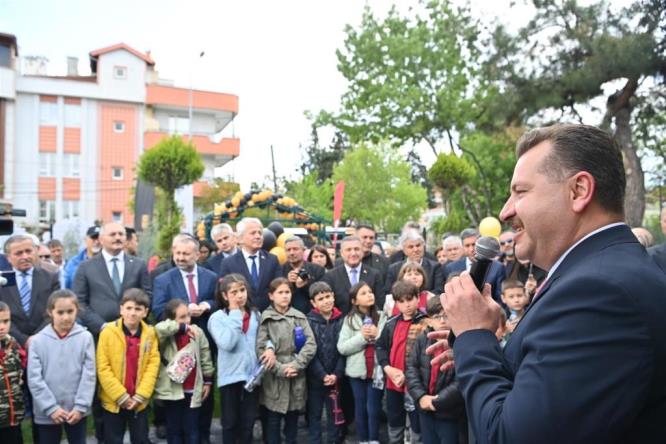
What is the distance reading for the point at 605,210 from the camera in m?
1.56

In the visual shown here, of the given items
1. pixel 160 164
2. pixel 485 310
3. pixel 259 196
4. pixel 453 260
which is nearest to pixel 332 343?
pixel 453 260

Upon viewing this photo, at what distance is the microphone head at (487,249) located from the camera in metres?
1.94

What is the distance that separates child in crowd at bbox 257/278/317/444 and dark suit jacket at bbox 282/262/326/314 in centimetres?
100

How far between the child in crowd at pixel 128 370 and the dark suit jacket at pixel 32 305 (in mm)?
976

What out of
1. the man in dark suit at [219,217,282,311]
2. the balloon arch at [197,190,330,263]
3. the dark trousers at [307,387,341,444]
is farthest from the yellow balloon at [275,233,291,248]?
the dark trousers at [307,387,341,444]

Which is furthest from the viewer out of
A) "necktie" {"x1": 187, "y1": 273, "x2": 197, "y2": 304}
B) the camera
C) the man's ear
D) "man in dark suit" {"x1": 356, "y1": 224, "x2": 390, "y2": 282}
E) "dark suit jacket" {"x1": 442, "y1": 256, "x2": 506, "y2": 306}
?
"man in dark suit" {"x1": 356, "y1": 224, "x2": 390, "y2": 282}

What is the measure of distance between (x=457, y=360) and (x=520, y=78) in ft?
53.6

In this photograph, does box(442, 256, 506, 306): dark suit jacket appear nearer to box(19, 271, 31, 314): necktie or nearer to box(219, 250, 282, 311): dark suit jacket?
box(219, 250, 282, 311): dark suit jacket

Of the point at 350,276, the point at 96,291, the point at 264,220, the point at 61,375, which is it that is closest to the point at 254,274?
the point at 350,276

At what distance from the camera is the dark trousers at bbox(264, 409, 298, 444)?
5.90 m

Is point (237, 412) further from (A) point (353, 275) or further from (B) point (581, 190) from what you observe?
(B) point (581, 190)

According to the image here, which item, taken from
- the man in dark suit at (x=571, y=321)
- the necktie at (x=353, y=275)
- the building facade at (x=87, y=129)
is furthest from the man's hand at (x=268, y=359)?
the building facade at (x=87, y=129)

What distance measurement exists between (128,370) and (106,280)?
1.26 metres

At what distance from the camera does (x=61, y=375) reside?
5.23 metres
